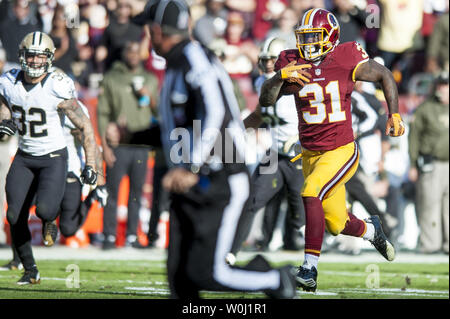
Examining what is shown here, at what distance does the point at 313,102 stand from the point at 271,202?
368 cm

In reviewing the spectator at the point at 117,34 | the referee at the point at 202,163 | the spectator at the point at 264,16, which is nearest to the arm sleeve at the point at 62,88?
the referee at the point at 202,163

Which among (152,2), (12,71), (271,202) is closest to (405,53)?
(271,202)

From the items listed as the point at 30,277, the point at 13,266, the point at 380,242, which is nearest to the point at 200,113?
the point at 380,242

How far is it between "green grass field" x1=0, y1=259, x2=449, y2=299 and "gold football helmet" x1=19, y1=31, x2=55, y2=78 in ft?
5.73

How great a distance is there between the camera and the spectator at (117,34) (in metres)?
12.4

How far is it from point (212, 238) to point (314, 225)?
1.64 metres

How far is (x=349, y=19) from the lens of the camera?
12305mm

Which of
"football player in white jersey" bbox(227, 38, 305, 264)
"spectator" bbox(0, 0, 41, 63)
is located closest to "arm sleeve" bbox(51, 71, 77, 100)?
"football player in white jersey" bbox(227, 38, 305, 264)

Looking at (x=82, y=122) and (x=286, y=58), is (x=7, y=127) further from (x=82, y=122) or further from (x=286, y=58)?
(x=286, y=58)

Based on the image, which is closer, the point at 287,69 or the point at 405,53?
the point at 287,69

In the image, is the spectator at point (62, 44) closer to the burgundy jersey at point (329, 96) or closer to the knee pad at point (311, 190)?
the burgundy jersey at point (329, 96)

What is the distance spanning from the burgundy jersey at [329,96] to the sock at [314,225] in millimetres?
481

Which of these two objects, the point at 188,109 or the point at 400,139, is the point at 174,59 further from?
the point at 400,139
